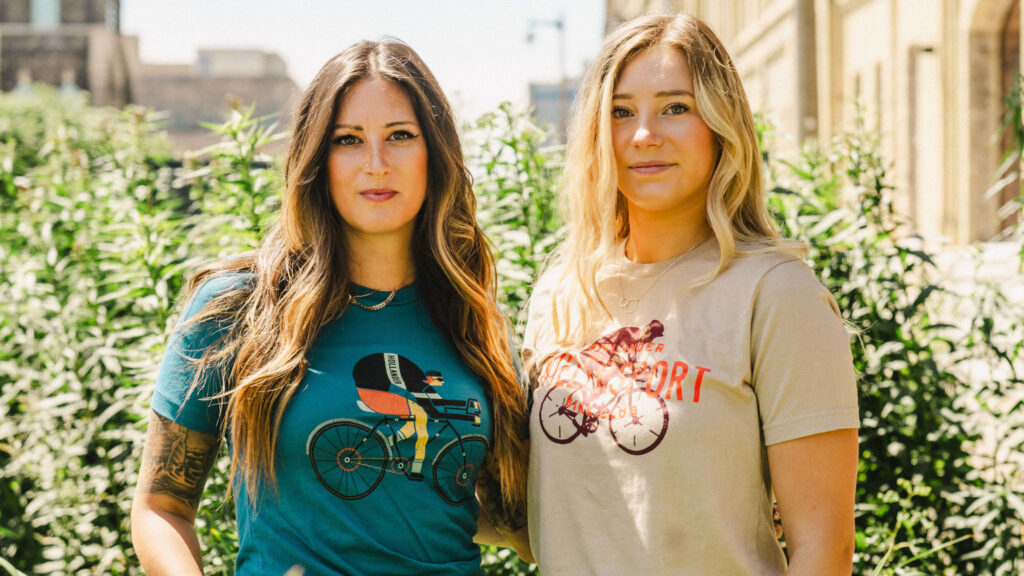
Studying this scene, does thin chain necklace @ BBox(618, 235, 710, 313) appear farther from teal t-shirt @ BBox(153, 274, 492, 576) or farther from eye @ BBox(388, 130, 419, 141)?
eye @ BBox(388, 130, 419, 141)

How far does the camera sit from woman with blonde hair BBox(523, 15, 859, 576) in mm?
1926

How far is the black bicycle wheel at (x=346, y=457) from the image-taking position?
2.04 meters

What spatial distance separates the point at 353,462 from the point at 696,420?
774 mm

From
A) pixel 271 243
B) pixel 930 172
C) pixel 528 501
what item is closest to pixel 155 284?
pixel 271 243

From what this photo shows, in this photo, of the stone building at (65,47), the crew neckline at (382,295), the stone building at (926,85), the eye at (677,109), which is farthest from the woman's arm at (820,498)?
the stone building at (65,47)

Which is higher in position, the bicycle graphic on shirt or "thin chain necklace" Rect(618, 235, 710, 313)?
"thin chain necklace" Rect(618, 235, 710, 313)

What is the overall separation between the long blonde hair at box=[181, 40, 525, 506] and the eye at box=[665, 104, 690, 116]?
607mm

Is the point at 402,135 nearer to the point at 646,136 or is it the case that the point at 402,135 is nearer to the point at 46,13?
the point at 646,136

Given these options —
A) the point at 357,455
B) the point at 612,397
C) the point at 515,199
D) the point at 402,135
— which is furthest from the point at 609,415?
the point at 515,199

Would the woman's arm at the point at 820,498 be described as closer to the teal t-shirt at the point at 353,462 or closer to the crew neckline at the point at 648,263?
the crew neckline at the point at 648,263

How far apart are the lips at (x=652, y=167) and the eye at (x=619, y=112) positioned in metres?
0.14

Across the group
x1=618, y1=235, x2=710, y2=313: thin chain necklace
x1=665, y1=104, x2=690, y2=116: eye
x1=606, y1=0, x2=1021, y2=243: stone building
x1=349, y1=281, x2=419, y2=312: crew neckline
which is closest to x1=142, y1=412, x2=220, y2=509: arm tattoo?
x1=349, y1=281, x2=419, y2=312: crew neckline

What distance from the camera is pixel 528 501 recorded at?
2348 millimetres

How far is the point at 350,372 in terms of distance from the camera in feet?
7.00
